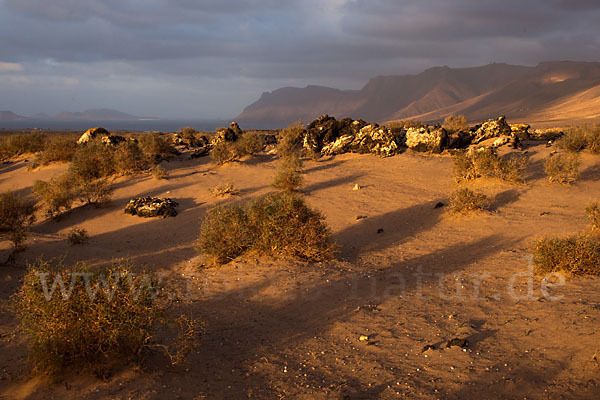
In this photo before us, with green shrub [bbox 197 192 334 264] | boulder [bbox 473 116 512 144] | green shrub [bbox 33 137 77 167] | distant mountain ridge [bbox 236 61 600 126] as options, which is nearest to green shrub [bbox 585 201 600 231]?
green shrub [bbox 197 192 334 264]

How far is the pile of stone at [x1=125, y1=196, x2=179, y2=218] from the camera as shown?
36.4 feet

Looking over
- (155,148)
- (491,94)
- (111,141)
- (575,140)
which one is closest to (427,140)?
(575,140)

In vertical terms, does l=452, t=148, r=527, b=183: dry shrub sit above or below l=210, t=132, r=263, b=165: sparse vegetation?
below

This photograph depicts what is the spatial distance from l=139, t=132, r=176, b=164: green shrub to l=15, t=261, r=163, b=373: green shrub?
14.4 meters

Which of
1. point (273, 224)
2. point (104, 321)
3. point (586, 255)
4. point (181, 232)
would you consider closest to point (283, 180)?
point (181, 232)

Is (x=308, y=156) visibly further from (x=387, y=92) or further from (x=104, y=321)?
(x=387, y=92)

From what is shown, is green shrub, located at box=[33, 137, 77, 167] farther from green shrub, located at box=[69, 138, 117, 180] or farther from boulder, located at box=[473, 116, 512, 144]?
boulder, located at box=[473, 116, 512, 144]

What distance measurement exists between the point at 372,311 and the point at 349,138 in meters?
14.5

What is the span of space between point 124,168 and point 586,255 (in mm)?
15011

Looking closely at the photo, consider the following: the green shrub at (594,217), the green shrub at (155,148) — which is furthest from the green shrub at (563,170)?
the green shrub at (155,148)

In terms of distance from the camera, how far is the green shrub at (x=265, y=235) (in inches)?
269

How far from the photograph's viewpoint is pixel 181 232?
9773mm

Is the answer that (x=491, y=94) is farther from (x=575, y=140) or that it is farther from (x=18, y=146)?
(x=18, y=146)

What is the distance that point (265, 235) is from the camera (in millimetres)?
6789
